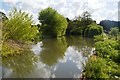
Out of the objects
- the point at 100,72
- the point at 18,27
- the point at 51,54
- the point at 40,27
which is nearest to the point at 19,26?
the point at 18,27

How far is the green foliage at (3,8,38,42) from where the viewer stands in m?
19.8

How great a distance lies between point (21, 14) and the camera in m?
21.3

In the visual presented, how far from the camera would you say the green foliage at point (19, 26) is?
19756 millimetres

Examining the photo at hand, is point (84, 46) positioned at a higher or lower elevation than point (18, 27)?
lower

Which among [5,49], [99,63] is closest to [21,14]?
[5,49]

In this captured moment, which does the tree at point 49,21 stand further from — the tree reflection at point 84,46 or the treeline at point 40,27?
the tree reflection at point 84,46

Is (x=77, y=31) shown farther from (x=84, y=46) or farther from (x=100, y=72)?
(x=100, y=72)

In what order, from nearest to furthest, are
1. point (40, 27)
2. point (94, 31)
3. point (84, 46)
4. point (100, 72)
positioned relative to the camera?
point (100, 72) → point (84, 46) → point (40, 27) → point (94, 31)

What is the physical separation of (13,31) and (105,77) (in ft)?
44.8

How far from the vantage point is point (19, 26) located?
20.5 metres

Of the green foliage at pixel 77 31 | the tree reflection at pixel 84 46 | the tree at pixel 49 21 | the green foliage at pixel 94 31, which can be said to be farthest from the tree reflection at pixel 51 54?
the green foliage at pixel 77 31

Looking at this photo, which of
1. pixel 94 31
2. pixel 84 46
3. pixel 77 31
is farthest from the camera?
pixel 77 31

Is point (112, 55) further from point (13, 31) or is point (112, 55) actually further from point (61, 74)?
point (13, 31)

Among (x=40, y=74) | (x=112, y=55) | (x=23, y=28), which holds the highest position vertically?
(x=23, y=28)
